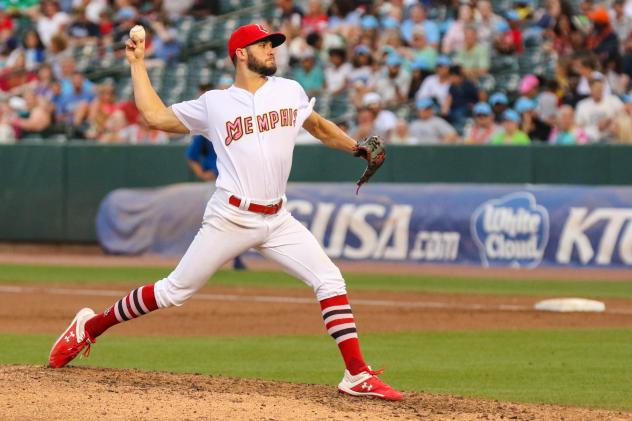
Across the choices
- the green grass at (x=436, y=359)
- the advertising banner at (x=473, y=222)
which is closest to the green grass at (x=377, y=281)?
the advertising banner at (x=473, y=222)

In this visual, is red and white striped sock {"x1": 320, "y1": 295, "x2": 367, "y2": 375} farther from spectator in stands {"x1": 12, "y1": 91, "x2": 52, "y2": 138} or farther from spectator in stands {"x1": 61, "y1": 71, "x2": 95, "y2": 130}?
spectator in stands {"x1": 12, "y1": 91, "x2": 52, "y2": 138}

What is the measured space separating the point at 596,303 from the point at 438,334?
7.74ft

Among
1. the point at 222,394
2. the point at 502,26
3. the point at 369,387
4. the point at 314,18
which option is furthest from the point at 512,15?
the point at 222,394

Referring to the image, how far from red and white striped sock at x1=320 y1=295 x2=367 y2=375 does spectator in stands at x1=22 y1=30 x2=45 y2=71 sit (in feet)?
55.9

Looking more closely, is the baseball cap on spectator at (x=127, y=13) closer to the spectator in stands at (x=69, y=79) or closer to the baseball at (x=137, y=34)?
the spectator in stands at (x=69, y=79)

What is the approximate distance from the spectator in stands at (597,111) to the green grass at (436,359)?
6461 mm

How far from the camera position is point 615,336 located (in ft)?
34.1

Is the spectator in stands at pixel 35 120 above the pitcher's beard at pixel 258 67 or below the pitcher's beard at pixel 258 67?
above

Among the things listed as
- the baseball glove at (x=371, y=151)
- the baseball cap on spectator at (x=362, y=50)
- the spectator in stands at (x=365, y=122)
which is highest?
the baseball cap on spectator at (x=362, y=50)

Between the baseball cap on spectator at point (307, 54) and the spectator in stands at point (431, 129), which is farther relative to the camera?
the baseball cap on spectator at point (307, 54)

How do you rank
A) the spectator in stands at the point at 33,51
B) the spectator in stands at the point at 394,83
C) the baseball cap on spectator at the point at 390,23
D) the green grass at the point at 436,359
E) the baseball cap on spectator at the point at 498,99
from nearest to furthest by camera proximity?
the green grass at the point at 436,359 → the baseball cap on spectator at the point at 498,99 → the spectator in stands at the point at 394,83 → the baseball cap on spectator at the point at 390,23 → the spectator in stands at the point at 33,51

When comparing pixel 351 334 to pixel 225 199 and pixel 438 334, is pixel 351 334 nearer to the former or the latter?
pixel 225 199

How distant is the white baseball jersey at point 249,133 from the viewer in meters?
6.86

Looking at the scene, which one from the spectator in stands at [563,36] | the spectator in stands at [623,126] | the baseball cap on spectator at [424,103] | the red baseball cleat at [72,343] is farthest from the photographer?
the spectator in stands at [563,36]
